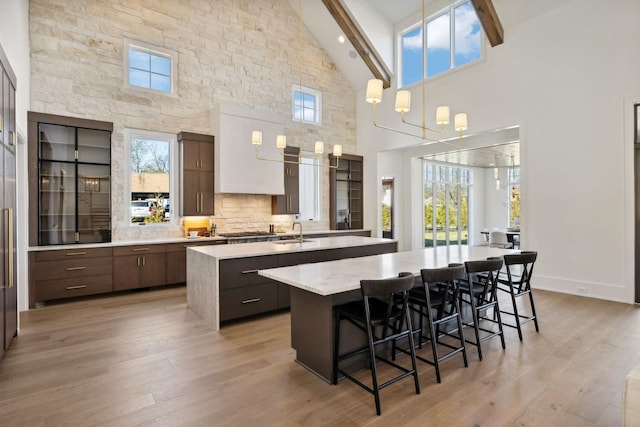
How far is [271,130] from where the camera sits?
6.80 m

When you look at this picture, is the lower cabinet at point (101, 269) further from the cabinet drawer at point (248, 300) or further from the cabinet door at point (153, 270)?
the cabinet drawer at point (248, 300)

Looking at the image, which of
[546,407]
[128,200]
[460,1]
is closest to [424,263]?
[546,407]

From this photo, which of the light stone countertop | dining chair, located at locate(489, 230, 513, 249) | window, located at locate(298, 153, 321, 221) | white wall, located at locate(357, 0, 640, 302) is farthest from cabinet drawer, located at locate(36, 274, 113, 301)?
→ dining chair, located at locate(489, 230, 513, 249)

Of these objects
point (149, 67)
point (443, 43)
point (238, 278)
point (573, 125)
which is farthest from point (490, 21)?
point (149, 67)

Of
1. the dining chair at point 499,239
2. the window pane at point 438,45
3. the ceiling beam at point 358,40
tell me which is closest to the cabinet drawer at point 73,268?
the ceiling beam at point 358,40

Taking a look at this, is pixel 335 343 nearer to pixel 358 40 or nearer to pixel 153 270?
pixel 153 270

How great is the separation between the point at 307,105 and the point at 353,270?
19.9ft

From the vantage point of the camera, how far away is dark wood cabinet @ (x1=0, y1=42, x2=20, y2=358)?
9.42 feet

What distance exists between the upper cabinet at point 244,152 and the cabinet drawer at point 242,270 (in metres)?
2.68

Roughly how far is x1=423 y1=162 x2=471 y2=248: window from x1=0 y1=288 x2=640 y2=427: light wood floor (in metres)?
6.12

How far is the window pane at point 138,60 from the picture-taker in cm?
589

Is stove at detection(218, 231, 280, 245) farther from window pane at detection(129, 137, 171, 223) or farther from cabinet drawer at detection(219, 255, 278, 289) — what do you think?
cabinet drawer at detection(219, 255, 278, 289)

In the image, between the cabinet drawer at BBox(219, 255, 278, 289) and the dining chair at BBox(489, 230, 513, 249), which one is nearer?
the cabinet drawer at BBox(219, 255, 278, 289)

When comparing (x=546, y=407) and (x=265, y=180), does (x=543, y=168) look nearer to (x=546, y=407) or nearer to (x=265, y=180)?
(x=546, y=407)
